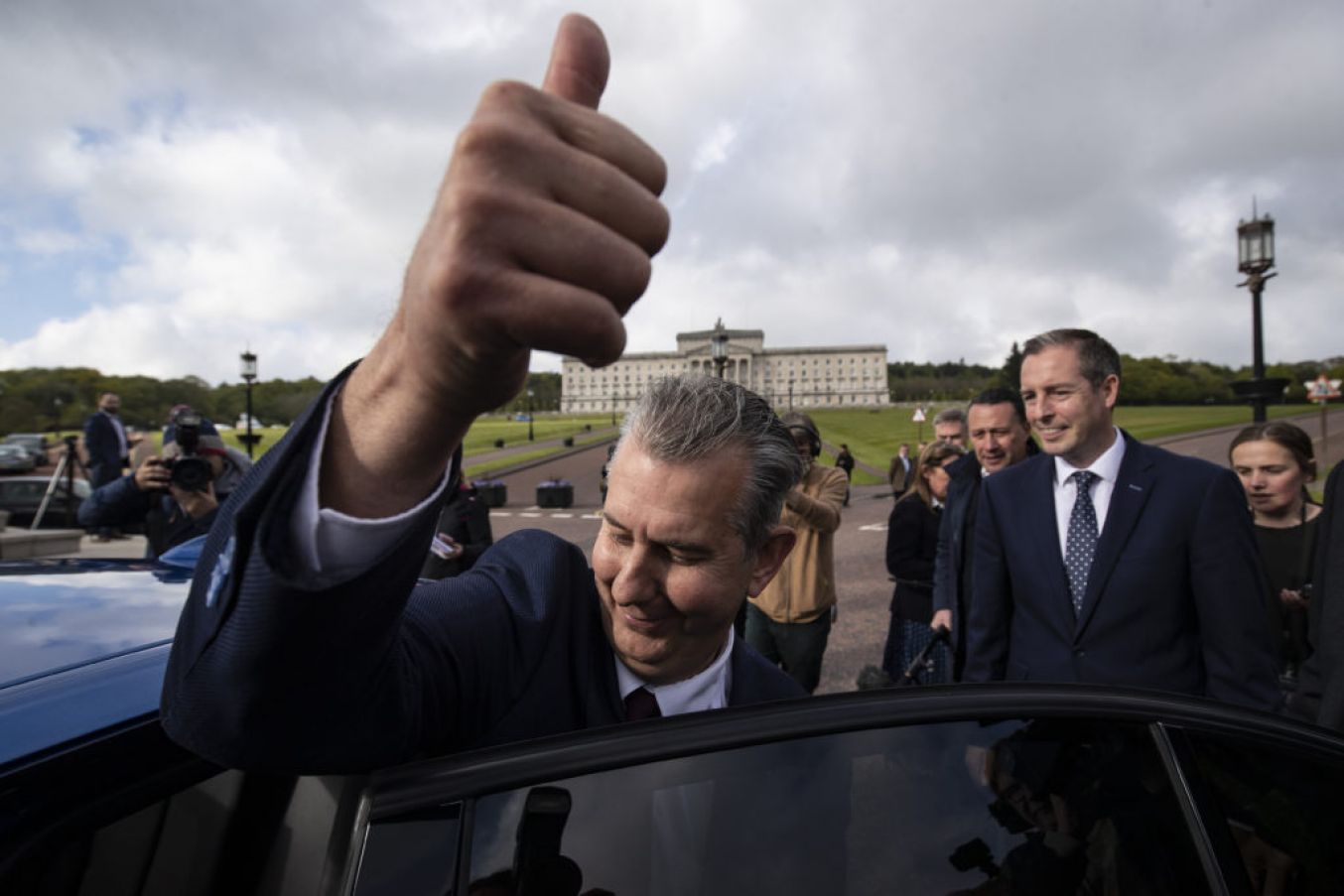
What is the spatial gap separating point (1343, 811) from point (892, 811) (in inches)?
40.5

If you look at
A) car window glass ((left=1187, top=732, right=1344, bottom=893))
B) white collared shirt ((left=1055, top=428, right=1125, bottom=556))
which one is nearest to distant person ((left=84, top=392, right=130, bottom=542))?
white collared shirt ((left=1055, top=428, right=1125, bottom=556))

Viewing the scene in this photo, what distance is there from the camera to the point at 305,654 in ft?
2.68

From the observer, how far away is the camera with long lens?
4078mm

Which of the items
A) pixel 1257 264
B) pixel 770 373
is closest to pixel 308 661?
pixel 1257 264

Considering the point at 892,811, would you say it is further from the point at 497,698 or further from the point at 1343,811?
the point at 1343,811

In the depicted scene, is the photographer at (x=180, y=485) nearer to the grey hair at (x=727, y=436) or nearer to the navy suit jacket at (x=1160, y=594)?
the grey hair at (x=727, y=436)

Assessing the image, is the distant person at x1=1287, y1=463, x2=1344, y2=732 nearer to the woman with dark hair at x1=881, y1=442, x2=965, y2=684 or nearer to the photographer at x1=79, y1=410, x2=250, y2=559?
the woman with dark hair at x1=881, y1=442, x2=965, y2=684

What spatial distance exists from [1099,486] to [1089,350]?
0.59 m

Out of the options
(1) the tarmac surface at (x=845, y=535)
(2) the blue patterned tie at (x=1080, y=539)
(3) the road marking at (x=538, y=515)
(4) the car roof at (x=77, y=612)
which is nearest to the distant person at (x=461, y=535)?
(1) the tarmac surface at (x=845, y=535)

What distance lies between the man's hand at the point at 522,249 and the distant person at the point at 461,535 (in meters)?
4.98

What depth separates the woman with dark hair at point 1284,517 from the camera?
3.88 m

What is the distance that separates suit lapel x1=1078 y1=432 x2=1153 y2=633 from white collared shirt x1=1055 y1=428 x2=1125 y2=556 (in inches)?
1.5

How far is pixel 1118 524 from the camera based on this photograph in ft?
9.77

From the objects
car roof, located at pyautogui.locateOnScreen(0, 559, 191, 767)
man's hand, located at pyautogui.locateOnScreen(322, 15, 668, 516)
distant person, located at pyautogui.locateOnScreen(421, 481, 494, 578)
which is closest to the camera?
man's hand, located at pyautogui.locateOnScreen(322, 15, 668, 516)
